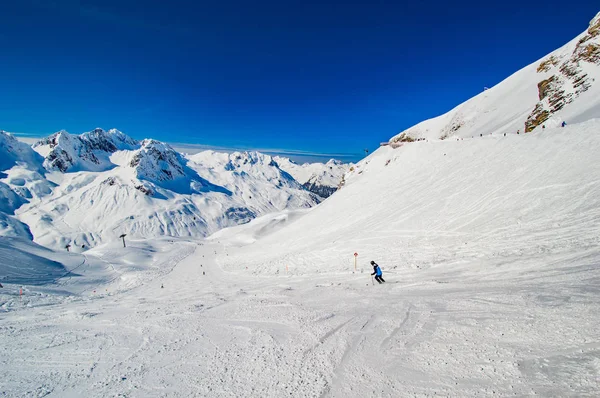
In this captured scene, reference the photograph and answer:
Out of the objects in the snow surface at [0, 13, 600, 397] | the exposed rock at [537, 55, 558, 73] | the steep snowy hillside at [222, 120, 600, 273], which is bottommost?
the snow surface at [0, 13, 600, 397]

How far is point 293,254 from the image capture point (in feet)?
110

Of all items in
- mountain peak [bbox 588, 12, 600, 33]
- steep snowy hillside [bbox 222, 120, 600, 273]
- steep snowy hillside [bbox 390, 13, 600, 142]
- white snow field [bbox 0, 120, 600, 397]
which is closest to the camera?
white snow field [bbox 0, 120, 600, 397]

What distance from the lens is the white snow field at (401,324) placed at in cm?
690

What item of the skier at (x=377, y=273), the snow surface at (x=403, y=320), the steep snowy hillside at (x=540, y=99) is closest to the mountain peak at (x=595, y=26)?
the steep snowy hillside at (x=540, y=99)

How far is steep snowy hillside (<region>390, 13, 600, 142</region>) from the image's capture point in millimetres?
43763

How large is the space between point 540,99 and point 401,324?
6429 cm

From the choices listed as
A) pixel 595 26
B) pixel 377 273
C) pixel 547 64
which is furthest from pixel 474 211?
pixel 547 64

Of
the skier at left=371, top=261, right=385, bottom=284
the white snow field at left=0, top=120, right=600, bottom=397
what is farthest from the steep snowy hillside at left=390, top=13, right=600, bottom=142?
the skier at left=371, top=261, right=385, bottom=284

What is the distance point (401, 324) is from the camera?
9844mm

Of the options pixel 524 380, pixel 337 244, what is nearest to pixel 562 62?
pixel 337 244

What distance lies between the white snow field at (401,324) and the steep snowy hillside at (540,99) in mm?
20470

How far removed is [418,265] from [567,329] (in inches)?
483

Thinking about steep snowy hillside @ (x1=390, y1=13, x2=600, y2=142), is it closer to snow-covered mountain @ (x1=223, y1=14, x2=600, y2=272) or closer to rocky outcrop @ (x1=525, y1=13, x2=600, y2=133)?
rocky outcrop @ (x1=525, y1=13, x2=600, y2=133)

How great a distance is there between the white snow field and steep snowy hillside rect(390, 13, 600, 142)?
67.2 ft
